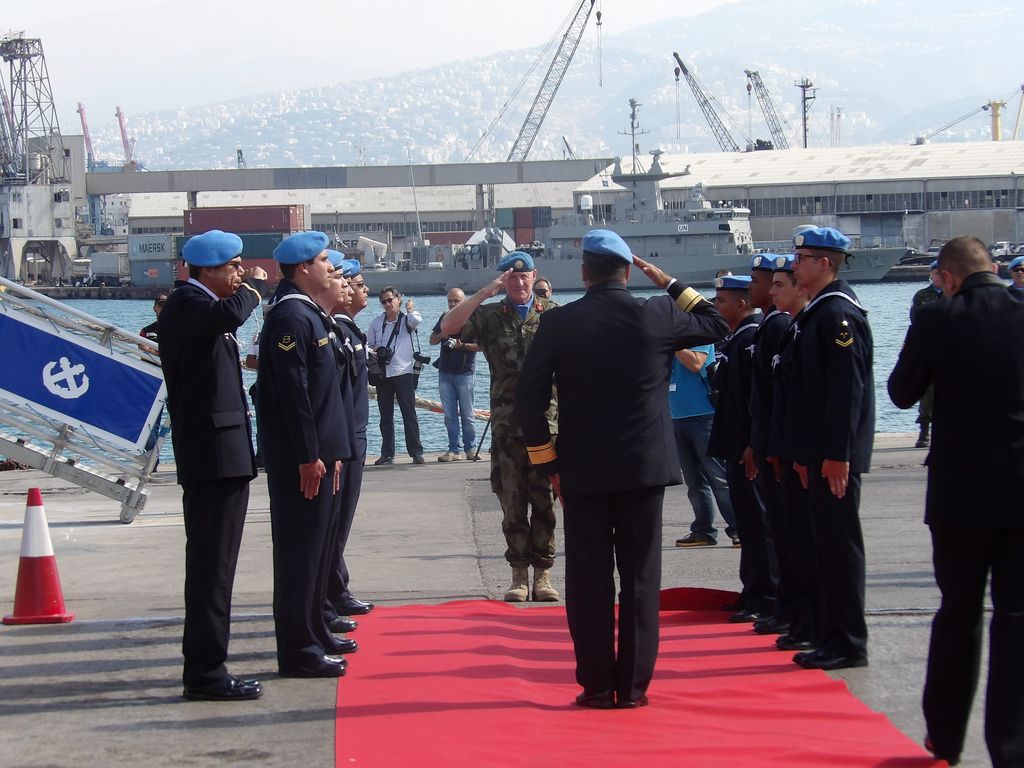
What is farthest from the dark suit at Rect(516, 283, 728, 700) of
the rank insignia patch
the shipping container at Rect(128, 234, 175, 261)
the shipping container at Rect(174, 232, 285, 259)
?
the shipping container at Rect(128, 234, 175, 261)

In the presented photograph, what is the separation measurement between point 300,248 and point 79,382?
5213 millimetres

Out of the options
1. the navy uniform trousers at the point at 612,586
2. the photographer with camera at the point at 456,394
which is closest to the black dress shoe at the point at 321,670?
the navy uniform trousers at the point at 612,586

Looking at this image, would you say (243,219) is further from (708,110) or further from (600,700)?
(600,700)

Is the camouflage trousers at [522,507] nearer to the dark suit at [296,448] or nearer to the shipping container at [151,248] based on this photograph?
the dark suit at [296,448]

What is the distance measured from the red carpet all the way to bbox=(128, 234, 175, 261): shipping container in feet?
312

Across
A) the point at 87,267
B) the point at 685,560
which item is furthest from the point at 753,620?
the point at 87,267

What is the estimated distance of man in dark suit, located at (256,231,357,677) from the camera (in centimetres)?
526

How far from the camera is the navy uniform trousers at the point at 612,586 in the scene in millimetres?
4930

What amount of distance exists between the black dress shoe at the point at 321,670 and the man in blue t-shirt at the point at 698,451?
399 centimetres

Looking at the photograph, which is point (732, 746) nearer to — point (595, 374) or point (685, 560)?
point (595, 374)

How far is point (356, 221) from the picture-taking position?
364 feet

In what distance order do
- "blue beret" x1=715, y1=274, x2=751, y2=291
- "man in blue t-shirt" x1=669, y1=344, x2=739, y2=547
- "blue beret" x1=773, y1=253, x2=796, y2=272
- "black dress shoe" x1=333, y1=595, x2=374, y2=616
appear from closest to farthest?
1. "blue beret" x1=773, y1=253, x2=796, y2=272
2. "black dress shoe" x1=333, y1=595, x2=374, y2=616
3. "blue beret" x1=715, y1=274, x2=751, y2=291
4. "man in blue t-shirt" x1=669, y1=344, x2=739, y2=547

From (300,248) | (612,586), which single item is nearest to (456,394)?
(300,248)

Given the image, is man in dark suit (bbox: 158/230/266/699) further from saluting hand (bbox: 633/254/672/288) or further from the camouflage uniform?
the camouflage uniform
